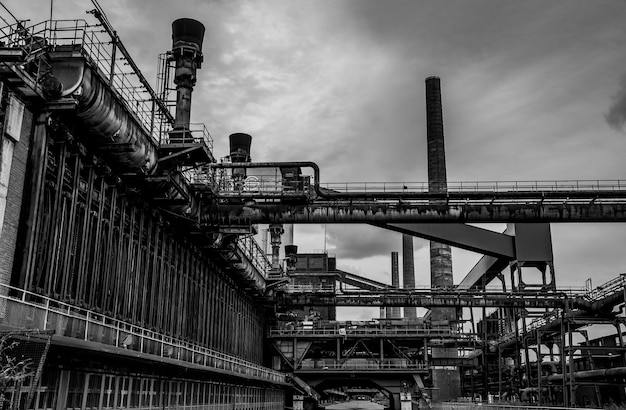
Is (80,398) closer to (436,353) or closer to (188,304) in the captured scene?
(188,304)

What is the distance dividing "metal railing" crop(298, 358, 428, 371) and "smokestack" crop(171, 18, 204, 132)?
119 ft

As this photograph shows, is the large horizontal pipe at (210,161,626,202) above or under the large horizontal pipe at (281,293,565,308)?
above

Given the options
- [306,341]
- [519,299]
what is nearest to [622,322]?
[519,299]

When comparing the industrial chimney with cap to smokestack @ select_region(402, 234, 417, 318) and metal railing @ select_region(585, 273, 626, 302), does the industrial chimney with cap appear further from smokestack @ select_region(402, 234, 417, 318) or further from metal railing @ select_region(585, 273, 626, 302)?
smokestack @ select_region(402, 234, 417, 318)

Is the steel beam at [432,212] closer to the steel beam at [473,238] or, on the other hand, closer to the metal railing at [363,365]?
the steel beam at [473,238]

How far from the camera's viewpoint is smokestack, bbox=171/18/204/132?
27.5 m

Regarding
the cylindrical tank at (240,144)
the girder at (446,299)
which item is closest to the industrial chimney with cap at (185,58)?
the cylindrical tank at (240,144)

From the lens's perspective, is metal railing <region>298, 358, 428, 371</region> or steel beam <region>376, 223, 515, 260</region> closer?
steel beam <region>376, 223, 515, 260</region>

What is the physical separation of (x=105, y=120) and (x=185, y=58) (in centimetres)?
782

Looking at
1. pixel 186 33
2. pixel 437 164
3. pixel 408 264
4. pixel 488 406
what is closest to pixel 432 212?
pixel 488 406

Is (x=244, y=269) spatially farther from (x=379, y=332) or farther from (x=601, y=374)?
(x=601, y=374)

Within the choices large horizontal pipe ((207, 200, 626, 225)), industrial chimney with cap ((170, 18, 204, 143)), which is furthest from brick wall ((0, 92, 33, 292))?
large horizontal pipe ((207, 200, 626, 225))

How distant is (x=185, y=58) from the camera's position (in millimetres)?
27688

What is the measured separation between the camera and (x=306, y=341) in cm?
5869
